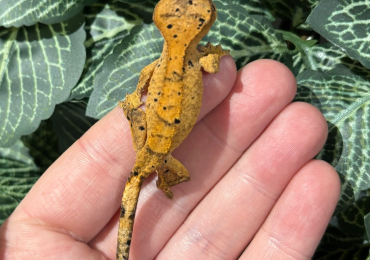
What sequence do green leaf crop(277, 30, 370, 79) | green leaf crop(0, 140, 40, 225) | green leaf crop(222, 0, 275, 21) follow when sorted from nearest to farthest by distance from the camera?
1. green leaf crop(277, 30, 370, 79)
2. green leaf crop(222, 0, 275, 21)
3. green leaf crop(0, 140, 40, 225)

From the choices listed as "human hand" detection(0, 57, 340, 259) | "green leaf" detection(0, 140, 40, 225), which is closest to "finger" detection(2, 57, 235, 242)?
"human hand" detection(0, 57, 340, 259)

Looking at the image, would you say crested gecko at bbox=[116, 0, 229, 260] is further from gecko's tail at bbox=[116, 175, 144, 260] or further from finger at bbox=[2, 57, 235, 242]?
finger at bbox=[2, 57, 235, 242]

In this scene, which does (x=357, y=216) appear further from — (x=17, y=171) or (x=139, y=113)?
(x=17, y=171)

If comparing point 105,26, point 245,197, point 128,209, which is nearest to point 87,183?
Result: point 128,209

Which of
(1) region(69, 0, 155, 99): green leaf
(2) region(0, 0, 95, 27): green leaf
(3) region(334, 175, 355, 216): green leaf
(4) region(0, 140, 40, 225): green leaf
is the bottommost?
A: (3) region(334, 175, 355, 216): green leaf

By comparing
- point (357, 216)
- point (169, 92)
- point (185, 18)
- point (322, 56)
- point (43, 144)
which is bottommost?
point (357, 216)

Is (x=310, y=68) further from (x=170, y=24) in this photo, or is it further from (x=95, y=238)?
(x=95, y=238)

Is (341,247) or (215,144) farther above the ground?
(215,144)
